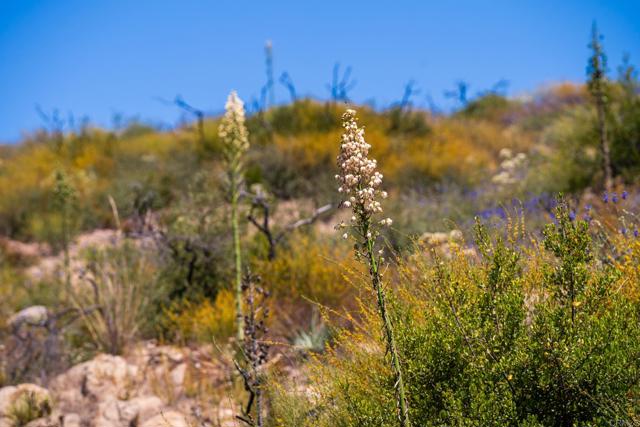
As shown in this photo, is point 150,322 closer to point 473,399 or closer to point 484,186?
point 473,399

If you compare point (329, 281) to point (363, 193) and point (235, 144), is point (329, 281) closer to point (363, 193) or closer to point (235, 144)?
point (235, 144)

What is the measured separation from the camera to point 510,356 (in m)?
2.92

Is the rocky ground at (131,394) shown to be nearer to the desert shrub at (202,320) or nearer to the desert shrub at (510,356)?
the desert shrub at (202,320)

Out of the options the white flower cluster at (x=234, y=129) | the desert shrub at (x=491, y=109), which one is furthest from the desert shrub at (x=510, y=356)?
the desert shrub at (x=491, y=109)

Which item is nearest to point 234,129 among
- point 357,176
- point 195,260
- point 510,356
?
point 195,260

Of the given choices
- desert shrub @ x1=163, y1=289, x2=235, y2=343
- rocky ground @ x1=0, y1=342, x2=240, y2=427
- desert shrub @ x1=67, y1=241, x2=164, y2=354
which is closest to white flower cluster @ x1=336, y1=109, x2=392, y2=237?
rocky ground @ x1=0, y1=342, x2=240, y2=427

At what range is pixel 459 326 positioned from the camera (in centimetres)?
302

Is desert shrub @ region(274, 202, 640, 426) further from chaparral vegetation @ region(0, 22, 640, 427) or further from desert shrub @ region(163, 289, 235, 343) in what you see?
desert shrub @ region(163, 289, 235, 343)

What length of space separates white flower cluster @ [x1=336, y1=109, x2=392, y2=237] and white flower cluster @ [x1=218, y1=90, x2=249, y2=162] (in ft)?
9.39

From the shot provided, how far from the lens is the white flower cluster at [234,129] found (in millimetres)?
5410

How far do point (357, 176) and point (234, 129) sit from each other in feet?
9.79

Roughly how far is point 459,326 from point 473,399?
365mm

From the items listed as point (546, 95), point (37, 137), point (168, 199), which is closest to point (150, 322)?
point (168, 199)

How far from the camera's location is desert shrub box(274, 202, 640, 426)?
109 inches
